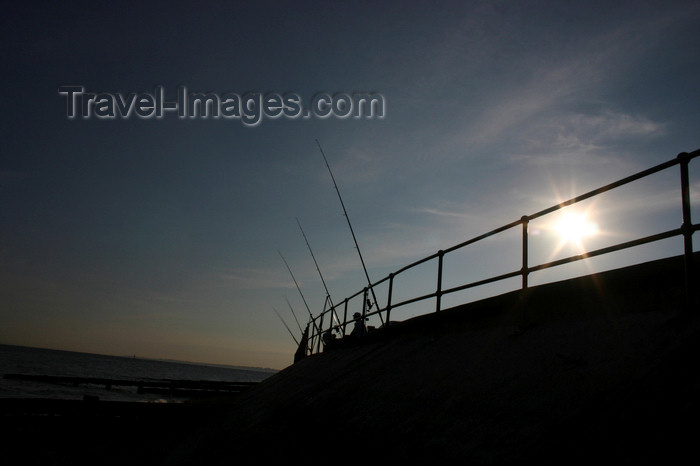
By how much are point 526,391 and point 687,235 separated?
158cm

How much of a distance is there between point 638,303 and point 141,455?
9.03 m

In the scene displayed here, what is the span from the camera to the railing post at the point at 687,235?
10.9 feet

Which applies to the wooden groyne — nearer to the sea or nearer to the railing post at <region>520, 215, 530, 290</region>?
the sea

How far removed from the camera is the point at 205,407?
11875 mm

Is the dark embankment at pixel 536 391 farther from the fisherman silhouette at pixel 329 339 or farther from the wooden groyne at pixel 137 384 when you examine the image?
the wooden groyne at pixel 137 384

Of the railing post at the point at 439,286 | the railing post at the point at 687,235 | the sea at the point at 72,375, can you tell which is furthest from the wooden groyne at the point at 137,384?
the railing post at the point at 687,235

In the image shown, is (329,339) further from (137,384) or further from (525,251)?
(137,384)

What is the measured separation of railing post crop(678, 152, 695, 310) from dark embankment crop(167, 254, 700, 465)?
14 cm

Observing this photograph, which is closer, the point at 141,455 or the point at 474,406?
the point at 474,406

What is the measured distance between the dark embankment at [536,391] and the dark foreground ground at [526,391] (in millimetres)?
12

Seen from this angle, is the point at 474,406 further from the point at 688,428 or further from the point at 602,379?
the point at 688,428

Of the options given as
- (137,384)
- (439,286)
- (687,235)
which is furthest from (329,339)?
(137,384)

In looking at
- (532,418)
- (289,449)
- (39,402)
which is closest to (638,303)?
(532,418)

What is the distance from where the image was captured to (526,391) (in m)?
3.37
